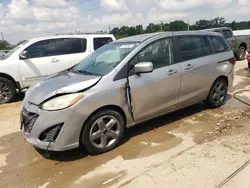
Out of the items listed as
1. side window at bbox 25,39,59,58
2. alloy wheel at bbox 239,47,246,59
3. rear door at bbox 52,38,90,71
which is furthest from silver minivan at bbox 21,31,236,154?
alloy wheel at bbox 239,47,246,59

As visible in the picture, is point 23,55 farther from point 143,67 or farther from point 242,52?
point 242,52

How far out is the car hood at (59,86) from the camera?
11.7 ft

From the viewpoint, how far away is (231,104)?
5949 millimetres

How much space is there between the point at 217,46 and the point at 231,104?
1.39 metres

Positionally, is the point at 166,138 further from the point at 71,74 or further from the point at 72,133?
the point at 71,74

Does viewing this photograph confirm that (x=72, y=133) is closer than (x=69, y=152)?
Yes

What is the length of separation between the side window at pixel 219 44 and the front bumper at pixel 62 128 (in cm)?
333

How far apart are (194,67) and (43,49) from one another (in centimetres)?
461

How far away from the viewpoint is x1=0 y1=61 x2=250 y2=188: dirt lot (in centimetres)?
313

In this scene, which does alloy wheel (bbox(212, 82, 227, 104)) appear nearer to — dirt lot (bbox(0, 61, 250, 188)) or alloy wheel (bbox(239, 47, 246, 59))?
dirt lot (bbox(0, 61, 250, 188))

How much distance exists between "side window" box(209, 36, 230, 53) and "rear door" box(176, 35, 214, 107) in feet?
0.65

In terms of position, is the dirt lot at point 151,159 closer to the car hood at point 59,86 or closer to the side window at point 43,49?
the car hood at point 59,86

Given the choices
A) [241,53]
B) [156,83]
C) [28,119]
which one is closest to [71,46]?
[156,83]

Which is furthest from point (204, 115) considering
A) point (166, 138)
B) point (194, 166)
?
point (194, 166)
